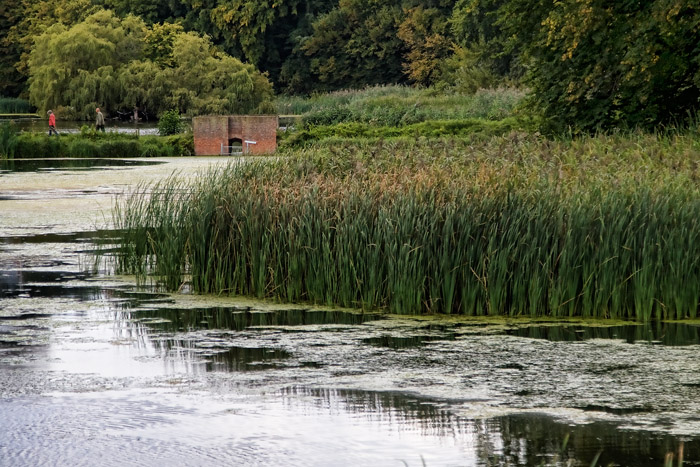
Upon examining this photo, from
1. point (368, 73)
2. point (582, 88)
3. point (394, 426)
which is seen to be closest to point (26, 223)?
point (582, 88)

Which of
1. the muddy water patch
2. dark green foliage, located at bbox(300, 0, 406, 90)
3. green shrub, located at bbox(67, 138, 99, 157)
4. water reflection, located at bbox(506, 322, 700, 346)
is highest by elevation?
dark green foliage, located at bbox(300, 0, 406, 90)

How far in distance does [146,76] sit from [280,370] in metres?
47.2

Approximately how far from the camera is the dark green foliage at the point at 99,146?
115ft

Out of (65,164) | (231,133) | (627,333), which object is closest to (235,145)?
(231,133)

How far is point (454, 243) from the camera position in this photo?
33.3ft

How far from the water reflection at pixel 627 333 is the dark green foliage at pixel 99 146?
90.8 ft

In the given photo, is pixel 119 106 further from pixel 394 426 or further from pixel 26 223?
pixel 394 426

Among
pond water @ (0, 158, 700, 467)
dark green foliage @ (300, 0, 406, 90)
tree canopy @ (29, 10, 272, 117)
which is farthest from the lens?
dark green foliage @ (300, 0, 406, 90)

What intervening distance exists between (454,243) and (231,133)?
1072 inches

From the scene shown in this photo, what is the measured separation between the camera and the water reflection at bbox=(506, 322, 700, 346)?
29.2 ft

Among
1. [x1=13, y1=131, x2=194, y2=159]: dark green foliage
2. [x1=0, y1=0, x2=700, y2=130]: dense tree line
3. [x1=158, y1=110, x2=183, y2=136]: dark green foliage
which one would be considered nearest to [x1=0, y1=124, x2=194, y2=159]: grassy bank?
[x1=13, y1=131, x2=194, y2=159]: dark green foliage

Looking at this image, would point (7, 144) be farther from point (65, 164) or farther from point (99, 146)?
point (65, 164)

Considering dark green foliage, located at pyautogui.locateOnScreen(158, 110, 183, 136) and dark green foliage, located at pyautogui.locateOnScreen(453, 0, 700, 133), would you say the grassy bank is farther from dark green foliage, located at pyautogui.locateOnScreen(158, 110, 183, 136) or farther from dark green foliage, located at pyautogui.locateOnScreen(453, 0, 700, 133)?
dark green foliage, located at pyautogui.locateOnScreen(453, 0, 700, 133)

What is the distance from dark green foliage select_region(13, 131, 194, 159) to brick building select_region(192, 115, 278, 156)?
77 cm
